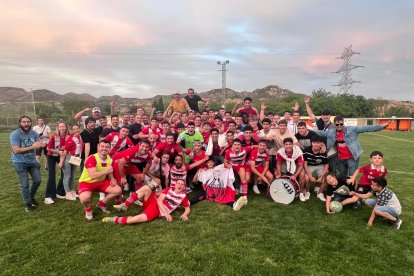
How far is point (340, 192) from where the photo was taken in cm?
663

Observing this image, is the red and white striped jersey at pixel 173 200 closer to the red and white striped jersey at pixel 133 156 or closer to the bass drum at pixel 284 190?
the red and white striped jersey at pixel 133 156

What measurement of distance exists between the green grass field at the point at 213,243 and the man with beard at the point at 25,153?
0.57 meters

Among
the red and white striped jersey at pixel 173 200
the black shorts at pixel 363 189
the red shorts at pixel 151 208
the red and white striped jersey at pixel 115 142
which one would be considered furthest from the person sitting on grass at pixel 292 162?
the red and white striped jersey at pixel 115 142

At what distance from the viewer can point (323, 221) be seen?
6.03m

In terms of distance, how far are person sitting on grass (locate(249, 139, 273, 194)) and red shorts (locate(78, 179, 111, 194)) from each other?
3702mm

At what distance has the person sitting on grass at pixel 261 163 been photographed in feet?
25.0

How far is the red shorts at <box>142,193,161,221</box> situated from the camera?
6.03m

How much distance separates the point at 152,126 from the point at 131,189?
6.64 feet

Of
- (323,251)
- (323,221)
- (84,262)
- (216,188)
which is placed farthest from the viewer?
(216,188)

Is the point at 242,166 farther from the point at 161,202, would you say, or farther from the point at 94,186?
the point at 94,186

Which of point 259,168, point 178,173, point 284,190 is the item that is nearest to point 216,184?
point 178,173

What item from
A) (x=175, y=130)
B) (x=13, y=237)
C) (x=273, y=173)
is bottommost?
(x=13, y=237)

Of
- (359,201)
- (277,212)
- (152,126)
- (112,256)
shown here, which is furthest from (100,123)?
(359,201)

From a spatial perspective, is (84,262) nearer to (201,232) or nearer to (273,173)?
(201,232)
